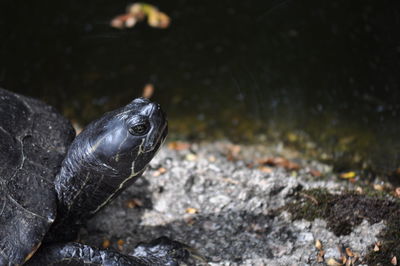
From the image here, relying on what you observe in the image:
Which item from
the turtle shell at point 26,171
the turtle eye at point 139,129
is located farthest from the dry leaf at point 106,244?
the turtle eye at point 139,129

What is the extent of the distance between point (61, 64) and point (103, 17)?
1.15 meters

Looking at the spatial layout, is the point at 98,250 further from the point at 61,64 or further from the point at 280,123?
the point at 61,64

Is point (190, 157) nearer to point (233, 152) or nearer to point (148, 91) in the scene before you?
point (233, 152)

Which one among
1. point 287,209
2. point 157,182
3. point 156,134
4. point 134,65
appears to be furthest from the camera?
point 134,65

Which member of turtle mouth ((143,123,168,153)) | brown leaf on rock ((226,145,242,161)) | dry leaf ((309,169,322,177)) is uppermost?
turtle mouth ((143,123,168,153))

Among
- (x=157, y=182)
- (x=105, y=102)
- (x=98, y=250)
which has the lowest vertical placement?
(x=105, y=102)

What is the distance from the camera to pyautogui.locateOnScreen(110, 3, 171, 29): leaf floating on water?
8.59 meters

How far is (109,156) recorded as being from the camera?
4359mm

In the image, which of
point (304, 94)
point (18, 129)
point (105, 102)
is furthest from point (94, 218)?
point (304, 94)

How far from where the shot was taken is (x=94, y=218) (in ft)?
17.2

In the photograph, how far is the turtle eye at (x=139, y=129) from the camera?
14.1 feet

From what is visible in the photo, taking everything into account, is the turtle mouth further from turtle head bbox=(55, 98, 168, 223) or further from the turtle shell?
the turtle shell

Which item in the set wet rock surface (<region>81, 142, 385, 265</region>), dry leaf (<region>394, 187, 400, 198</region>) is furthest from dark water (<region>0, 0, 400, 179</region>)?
wet rock surface (<region>81, 142, 385, 265</region>)

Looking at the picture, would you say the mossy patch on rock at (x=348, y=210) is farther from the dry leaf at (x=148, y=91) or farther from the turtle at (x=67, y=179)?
the dry leaf at (x=148, y=91)
